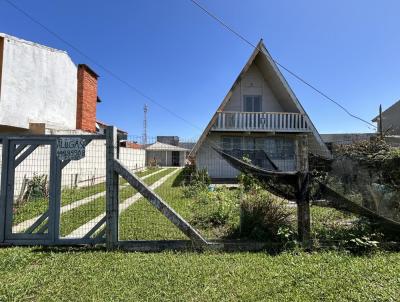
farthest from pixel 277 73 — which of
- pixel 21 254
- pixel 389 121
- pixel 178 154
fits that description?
pixel 178 154

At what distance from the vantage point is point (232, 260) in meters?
4.77

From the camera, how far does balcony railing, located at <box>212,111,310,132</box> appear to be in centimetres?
1761

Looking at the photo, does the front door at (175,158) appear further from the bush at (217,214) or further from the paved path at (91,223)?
the bush at (217,214)

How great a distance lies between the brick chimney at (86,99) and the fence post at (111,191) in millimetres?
14854

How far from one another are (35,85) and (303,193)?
1312cm

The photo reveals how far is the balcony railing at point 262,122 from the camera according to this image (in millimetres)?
17609

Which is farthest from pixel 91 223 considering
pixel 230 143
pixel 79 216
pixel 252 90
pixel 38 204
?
pixel 252 90

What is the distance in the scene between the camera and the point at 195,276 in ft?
13.6

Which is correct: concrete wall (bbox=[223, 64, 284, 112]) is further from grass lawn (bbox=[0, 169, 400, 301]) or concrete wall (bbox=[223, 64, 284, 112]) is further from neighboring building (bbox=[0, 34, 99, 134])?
grass lawn (bbox=[0, 169, 400, 301])

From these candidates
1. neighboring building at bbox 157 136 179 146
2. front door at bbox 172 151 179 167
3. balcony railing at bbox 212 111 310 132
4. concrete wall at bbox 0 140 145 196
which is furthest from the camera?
neighboring building at bbox 157 136 179 146

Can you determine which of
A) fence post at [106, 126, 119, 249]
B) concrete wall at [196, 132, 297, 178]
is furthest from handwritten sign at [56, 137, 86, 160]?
concrete wall at [196, 132, 297, 178]

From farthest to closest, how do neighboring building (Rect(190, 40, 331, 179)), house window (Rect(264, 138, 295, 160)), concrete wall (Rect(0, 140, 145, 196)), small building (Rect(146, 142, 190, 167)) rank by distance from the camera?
small building (Rect(146, 142, 190, 167)) < house window (Rect(264, 138, 295, 160)) < neighboring building (Rect(190, 40, 331, 179)) < concrete wall (Rect(0, 140, 145, 196))

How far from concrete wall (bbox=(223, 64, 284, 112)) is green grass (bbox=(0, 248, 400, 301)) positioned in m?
14.5

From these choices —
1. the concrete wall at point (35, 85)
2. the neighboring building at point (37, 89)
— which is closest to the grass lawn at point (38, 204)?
the neighboring building at point (37, 89)
